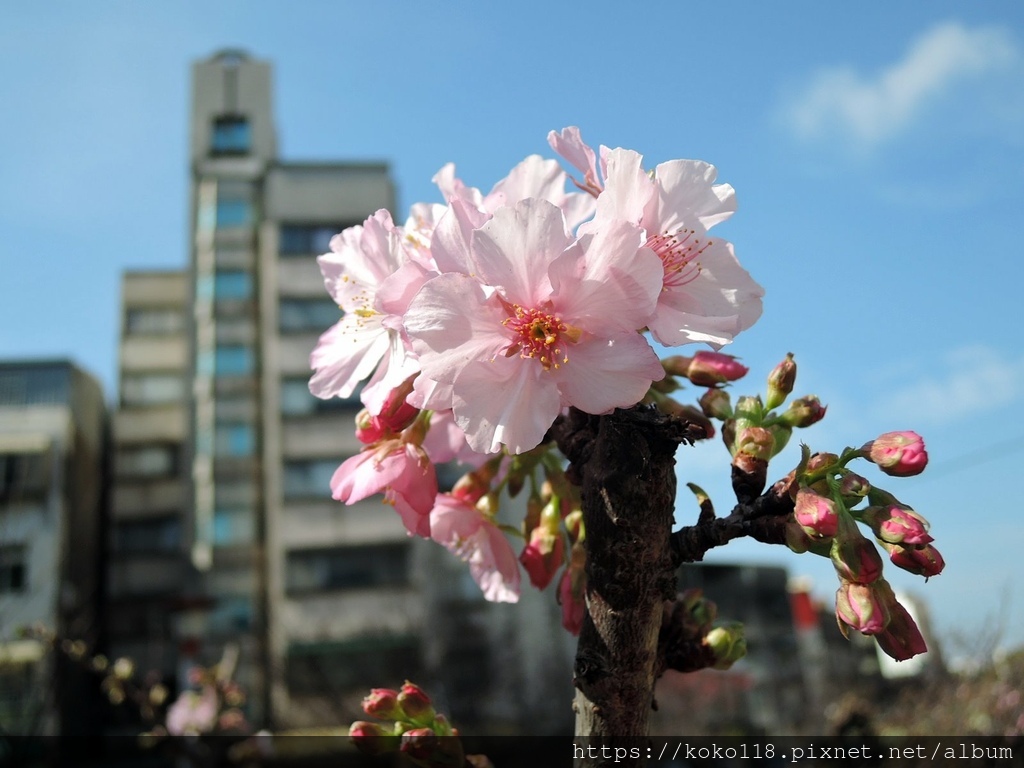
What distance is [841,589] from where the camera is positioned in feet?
3.22

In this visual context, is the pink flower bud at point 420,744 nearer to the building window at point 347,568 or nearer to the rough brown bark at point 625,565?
the rough brown bark at point 625,565

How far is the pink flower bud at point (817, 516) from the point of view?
0.95 meters

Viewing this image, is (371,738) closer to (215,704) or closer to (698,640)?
(698,640)

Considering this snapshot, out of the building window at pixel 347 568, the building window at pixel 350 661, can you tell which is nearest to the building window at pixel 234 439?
the building window at pixel 347 568

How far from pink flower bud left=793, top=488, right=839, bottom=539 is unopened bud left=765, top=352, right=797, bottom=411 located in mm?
180

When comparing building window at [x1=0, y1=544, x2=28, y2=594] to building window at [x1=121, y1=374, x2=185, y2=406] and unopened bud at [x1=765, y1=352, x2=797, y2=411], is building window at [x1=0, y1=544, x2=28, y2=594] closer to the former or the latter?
building window at [x1=121, y1=374, x2=185, y2=406]

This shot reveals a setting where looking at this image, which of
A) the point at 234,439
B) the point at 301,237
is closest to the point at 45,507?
the point at 234,439

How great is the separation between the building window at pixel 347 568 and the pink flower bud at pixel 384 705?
73.4ft

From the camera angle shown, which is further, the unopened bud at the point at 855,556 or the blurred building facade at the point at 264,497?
the blurred building facade at the point at 264,497

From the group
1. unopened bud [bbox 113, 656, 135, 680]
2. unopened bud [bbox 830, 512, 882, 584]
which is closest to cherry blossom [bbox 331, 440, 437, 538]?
unopened bud [bbox 830, 512, 882, 584]

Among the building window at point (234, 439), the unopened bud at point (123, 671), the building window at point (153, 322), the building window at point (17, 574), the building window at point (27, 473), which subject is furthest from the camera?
the building window at point (153, 322)

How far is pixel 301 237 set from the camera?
25.6 meters

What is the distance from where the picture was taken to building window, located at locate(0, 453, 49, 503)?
21031 millimetres

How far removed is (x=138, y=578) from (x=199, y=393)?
556 cm
